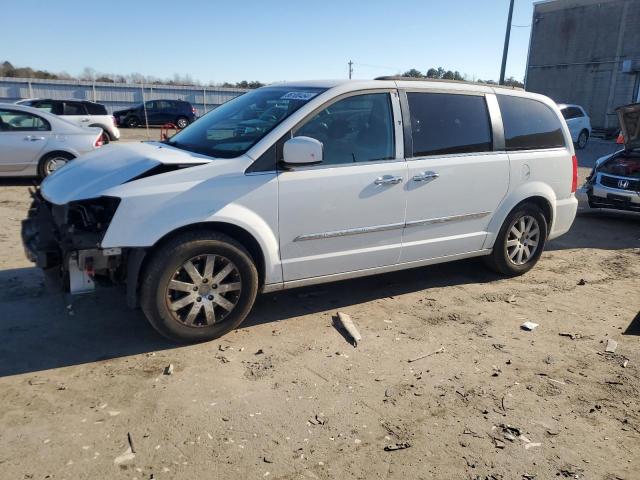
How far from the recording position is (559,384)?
3605mm

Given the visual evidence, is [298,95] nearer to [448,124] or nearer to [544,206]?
[448,124]

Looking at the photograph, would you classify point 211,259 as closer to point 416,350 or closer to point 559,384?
point 416,350

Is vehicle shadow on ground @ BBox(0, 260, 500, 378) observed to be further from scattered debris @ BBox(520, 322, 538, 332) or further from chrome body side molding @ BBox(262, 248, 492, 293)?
scattered debris @ BBox(520, 322, 538, 332)

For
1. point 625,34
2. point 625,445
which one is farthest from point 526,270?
point 625,34

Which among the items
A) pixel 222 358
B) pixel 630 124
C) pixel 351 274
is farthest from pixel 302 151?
pixel 630 124

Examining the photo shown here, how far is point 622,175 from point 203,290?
7.35 m

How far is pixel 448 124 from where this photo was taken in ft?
15.9

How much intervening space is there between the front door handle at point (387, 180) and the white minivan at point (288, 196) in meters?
0.01

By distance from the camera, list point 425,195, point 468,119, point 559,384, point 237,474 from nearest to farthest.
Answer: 1. point 237,474
2. point 559,384
3. point 425,195
4. point 468,119

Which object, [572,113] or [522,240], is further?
[572,113]

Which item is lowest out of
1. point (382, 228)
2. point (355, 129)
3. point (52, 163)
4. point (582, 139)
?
point (582, 139)

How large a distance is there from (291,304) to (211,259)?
3.87 feet

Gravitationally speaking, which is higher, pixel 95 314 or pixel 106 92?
pixel 106 92

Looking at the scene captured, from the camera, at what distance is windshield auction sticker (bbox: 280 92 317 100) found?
4.26 meters
